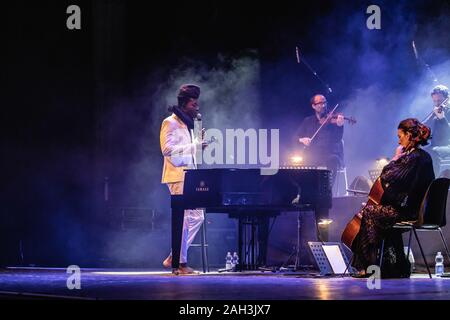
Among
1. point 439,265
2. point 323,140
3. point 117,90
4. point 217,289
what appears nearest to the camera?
point 217,289

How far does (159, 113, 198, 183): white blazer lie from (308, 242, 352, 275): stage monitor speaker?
4.91ft

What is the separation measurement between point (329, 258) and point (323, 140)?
3.11 meters

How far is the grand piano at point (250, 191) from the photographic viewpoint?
24.5ft

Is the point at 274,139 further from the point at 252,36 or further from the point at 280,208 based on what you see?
the point at 280,208

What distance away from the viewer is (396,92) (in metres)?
12.1

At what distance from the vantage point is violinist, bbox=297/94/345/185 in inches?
414

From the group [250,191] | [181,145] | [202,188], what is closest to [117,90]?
[181,145]

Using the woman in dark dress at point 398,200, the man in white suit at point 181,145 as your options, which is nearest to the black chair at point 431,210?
the woman in dark dress at point 398,200

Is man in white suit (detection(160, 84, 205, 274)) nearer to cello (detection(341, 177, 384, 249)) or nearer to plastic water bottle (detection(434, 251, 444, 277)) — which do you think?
cello (detection(341, 177, 384, 249))

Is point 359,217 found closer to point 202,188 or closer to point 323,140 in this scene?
point 202,188

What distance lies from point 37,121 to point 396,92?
547cm

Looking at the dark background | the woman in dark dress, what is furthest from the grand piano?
the dark background

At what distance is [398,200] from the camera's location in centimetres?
712

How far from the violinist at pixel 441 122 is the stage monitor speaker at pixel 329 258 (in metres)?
3.47
